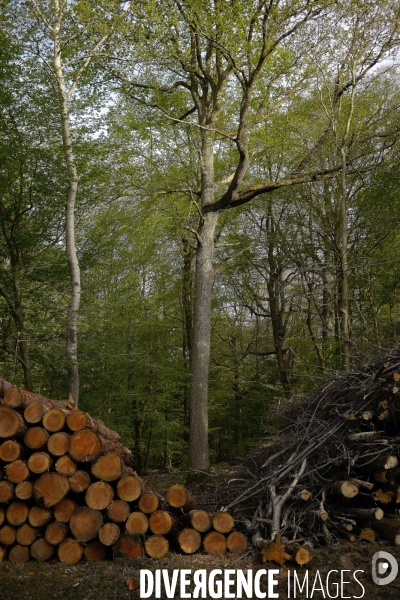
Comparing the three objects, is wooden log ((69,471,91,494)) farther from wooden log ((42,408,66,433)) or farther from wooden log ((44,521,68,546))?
wooden log ((42,408,66,433))

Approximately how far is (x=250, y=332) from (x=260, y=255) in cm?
450

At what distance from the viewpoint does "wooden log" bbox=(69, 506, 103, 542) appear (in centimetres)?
458

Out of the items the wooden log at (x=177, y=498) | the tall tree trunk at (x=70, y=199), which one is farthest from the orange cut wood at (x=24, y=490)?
the tall tree trunk at (x=70, y=199)

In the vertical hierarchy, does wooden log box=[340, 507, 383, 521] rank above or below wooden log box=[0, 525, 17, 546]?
above

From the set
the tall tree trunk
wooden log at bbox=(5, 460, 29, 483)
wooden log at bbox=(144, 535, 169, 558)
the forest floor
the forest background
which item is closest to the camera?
the forest floor

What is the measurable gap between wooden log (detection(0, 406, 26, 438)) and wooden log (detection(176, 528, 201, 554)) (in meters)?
1.69

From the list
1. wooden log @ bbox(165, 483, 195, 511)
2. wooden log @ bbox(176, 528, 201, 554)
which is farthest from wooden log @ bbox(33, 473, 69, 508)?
wooden log @ bbox(176, 528, 201, 554)

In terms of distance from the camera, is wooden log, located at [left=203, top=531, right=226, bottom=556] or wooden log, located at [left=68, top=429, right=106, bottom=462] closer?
wooden log, located at [left=203, top=531, right=226, bottom=556]

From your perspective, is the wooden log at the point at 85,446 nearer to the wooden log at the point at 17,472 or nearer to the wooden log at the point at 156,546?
the wooden log at the point at 17,472

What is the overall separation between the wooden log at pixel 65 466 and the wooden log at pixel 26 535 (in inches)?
21.8

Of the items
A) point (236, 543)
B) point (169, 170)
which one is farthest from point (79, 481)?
point (169, 170)

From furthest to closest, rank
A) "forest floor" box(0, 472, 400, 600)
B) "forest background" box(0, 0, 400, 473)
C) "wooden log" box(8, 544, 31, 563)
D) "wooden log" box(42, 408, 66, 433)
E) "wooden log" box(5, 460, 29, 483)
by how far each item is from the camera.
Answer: "forest background" box(0, 0, 400, 473) → "wooden log" box(42, 408, 66, 433) → "wooden log" box(5, 460, 29, 483) → "wooden log" box(8, 544, 31, 563) → "forest floor" box(0, 472, 400, 600)

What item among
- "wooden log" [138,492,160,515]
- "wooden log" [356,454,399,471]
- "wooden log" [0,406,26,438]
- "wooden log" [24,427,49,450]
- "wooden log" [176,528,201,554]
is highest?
"wooden log" [0,406,26,438]

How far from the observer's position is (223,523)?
4.66 m
